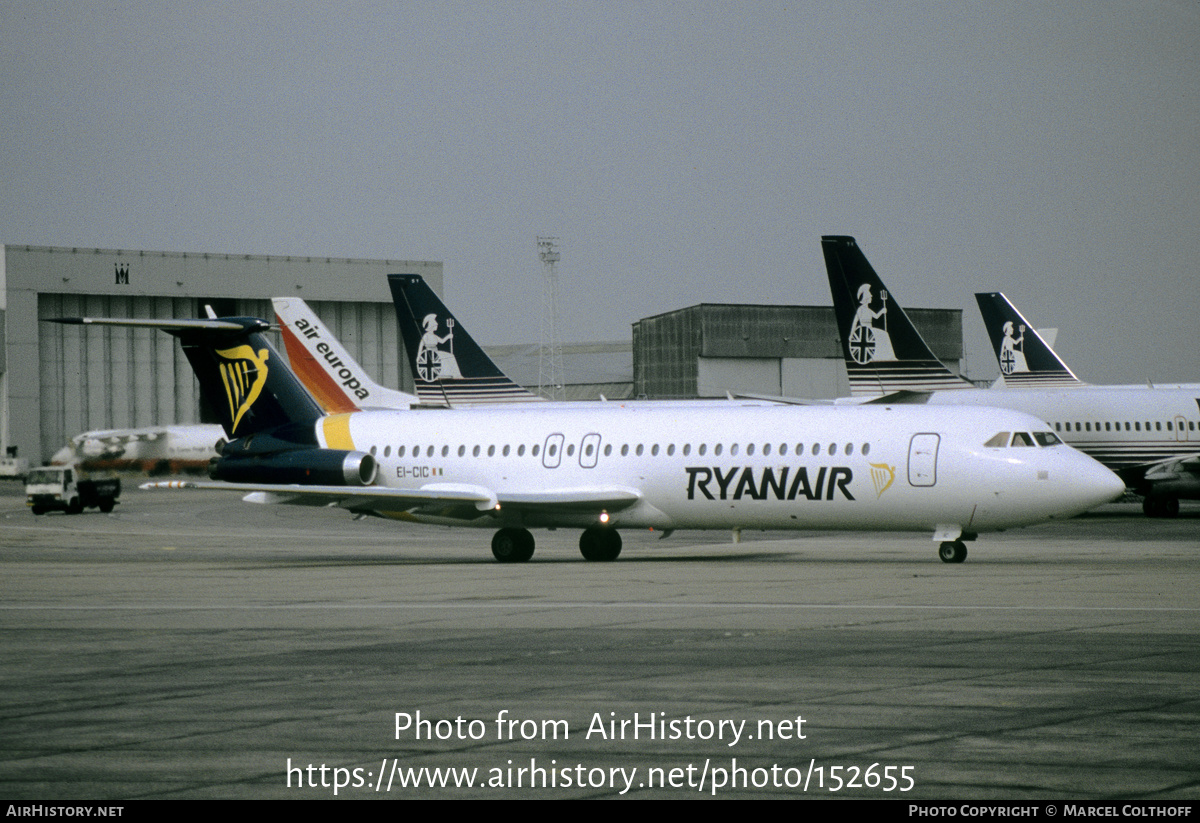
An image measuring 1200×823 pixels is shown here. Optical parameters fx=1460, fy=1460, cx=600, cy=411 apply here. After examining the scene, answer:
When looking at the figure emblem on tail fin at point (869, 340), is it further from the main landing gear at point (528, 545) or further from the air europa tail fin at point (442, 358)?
the main landing gear at point (528, 545)

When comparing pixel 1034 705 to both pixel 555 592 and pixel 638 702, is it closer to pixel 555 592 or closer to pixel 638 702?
pixel 638 702

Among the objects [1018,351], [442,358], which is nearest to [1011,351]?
[1018,351]

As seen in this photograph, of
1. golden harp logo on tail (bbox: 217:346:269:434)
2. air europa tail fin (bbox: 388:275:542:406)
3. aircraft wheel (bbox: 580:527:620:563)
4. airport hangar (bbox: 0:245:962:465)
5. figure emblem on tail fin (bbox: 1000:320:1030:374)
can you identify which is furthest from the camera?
airport hangar (bbox: 0:245:962:465)

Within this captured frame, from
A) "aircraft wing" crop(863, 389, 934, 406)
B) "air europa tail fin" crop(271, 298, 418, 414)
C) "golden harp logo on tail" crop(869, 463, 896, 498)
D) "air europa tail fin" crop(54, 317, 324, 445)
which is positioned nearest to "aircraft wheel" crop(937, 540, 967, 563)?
"golden harp logo on tail" crop(869, 463, 896, 498)

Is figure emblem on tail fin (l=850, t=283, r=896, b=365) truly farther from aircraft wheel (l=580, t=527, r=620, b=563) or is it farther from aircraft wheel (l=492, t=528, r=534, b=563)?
aircraft wheel (l=492, t=528, r=534, b=563)

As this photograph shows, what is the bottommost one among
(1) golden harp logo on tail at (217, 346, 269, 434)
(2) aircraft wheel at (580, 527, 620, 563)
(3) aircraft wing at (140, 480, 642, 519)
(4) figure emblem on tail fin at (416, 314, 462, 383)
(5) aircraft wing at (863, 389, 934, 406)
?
(2) aircraft wheel at (580, 527, 620, 563)

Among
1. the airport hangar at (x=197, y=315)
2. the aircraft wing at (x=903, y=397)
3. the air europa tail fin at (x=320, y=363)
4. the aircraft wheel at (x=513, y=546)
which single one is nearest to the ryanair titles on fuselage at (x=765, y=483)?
the aircraft wheel at (x=513, y=546)

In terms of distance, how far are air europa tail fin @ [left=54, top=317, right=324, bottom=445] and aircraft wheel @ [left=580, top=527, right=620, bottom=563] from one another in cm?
687

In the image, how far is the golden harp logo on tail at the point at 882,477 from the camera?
90.4 feet

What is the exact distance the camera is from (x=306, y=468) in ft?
105

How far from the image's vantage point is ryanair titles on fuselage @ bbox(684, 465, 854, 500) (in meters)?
28.0

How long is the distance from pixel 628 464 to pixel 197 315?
224 ft

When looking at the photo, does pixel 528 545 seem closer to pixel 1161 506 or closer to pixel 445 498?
pixel 445 498

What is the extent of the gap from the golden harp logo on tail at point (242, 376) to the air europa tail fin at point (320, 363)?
363 inches
